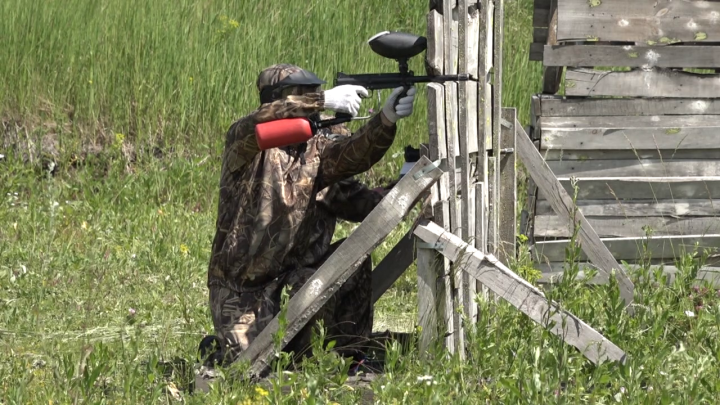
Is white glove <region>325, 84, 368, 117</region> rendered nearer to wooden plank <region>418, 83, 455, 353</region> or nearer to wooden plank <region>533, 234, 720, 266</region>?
wooden plank <region>418, 83, 455, 353</region>

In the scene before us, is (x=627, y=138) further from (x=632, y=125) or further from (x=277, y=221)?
(x=277, y=221)

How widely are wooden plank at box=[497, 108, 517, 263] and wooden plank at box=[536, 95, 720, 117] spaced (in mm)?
982

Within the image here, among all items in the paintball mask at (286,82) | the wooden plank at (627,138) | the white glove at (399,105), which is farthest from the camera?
the wooden plank at (627,138)

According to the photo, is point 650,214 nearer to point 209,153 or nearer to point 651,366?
point 651,366

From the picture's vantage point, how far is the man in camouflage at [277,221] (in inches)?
187

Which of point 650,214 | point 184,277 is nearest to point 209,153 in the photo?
point 184,277

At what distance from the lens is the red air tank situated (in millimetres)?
4414

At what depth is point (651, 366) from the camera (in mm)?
4176

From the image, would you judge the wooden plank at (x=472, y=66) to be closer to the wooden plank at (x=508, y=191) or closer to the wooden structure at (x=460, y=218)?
the wooden structure at (x=460, y=218)

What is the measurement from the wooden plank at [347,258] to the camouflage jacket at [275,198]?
1.58ft

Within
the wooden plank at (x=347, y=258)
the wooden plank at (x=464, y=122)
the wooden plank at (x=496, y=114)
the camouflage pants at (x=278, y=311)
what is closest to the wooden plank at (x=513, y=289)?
the wooden plank at (x=347, y=258)

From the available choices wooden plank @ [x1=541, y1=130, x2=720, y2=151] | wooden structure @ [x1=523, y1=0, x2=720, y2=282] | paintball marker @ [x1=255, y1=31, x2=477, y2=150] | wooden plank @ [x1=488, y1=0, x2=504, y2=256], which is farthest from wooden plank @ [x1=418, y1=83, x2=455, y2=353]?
wooden plank @ [x1=541, y1=130, x2=720, y2=151]

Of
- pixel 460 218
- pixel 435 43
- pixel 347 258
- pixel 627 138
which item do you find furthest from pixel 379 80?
pixel 627 138

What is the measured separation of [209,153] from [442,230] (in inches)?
225
